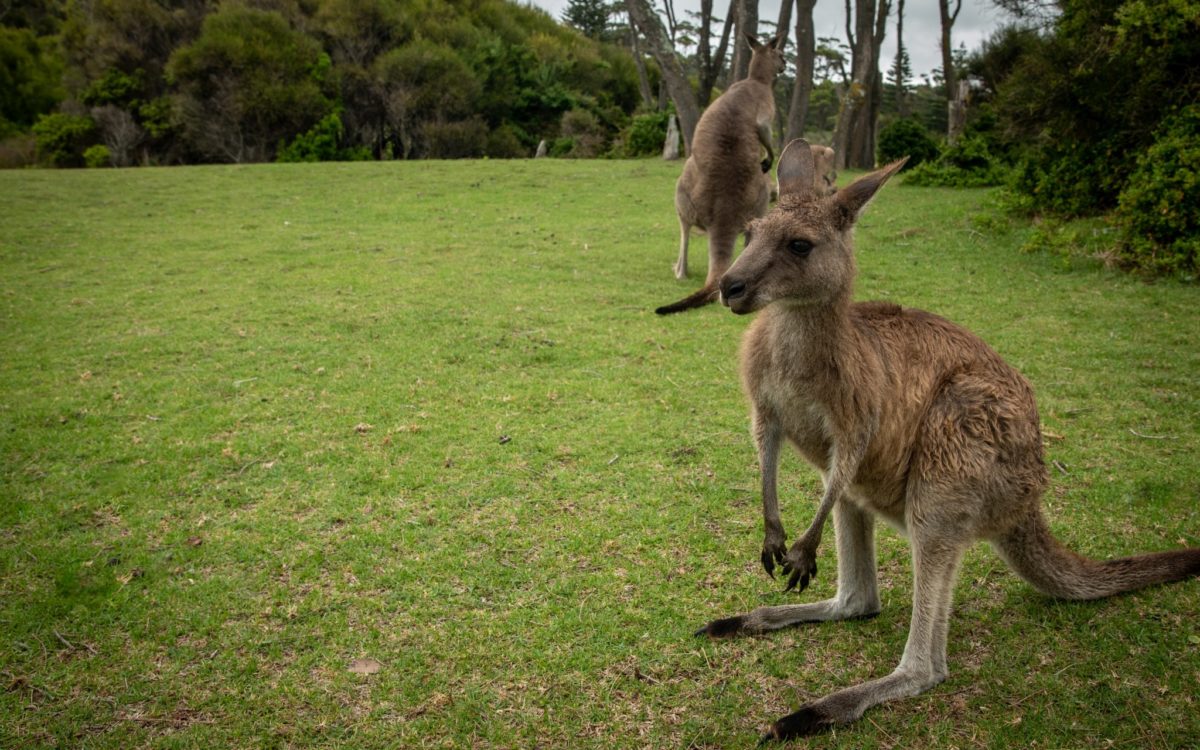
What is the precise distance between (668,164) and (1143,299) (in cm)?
1010

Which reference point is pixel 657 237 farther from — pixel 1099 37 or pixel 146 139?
pixel 146 139

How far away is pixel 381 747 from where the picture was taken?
2.19 m

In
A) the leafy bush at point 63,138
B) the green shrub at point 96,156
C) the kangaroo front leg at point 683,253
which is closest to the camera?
the kangaroo front leg at point 683,253

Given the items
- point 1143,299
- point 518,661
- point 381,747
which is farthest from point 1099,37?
point 381,747

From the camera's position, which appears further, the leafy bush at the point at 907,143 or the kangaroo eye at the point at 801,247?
the leafy bush at the point at 907,143

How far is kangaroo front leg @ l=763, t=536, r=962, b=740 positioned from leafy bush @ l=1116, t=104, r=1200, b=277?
545 cm

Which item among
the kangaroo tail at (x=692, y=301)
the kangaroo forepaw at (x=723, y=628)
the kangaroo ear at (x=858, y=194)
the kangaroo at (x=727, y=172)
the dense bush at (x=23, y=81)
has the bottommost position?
the kangaroo forepaw at (x=723, y=628)

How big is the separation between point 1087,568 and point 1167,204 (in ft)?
16.8

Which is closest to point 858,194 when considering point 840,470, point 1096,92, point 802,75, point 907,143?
point 840,470

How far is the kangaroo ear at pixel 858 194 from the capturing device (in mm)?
2381

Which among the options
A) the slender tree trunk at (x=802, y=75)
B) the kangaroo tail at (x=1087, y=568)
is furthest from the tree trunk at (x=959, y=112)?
the kangaroo tail at (x=1087, y=568)

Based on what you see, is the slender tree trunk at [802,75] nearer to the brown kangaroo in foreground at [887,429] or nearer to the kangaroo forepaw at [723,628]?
the brown kangaroo in foreground at [887,429]

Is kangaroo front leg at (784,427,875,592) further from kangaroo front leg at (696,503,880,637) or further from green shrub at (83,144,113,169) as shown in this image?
green shrub at (83,144,113,169)

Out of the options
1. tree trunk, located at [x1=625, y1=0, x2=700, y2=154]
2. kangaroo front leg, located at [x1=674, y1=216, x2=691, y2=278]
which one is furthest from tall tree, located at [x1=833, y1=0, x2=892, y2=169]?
kangaroo front leg, located at [x1=674, y1=216, x2=691, y2=278]
